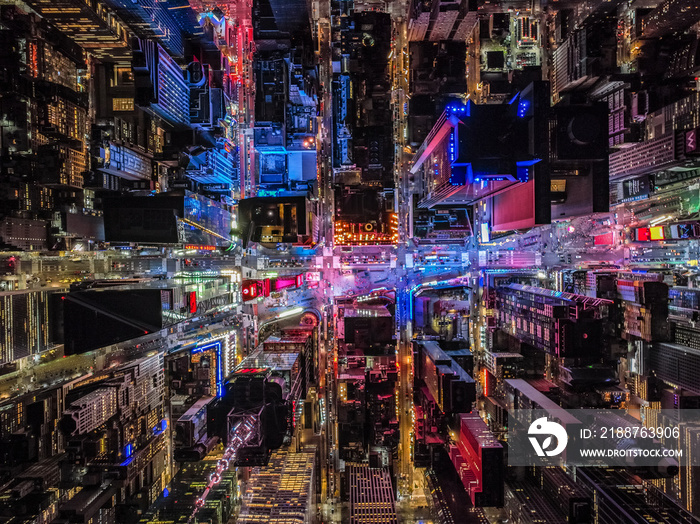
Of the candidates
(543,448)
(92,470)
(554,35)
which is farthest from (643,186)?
(92,470)

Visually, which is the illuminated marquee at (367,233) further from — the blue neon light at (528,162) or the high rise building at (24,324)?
the high rise building at (24,324)

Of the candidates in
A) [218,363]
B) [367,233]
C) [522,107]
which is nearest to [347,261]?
[367,233]

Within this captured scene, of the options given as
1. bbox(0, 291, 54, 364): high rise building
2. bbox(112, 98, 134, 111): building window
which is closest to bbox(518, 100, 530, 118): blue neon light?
bbox(112, 98, 134, 111): building window

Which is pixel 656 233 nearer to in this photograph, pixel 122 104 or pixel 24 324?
pixel 122 104

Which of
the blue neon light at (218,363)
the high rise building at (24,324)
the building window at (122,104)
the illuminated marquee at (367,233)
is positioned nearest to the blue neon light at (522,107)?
the illuminated marquee at (367,233)

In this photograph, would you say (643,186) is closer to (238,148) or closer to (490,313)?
(490,313)
